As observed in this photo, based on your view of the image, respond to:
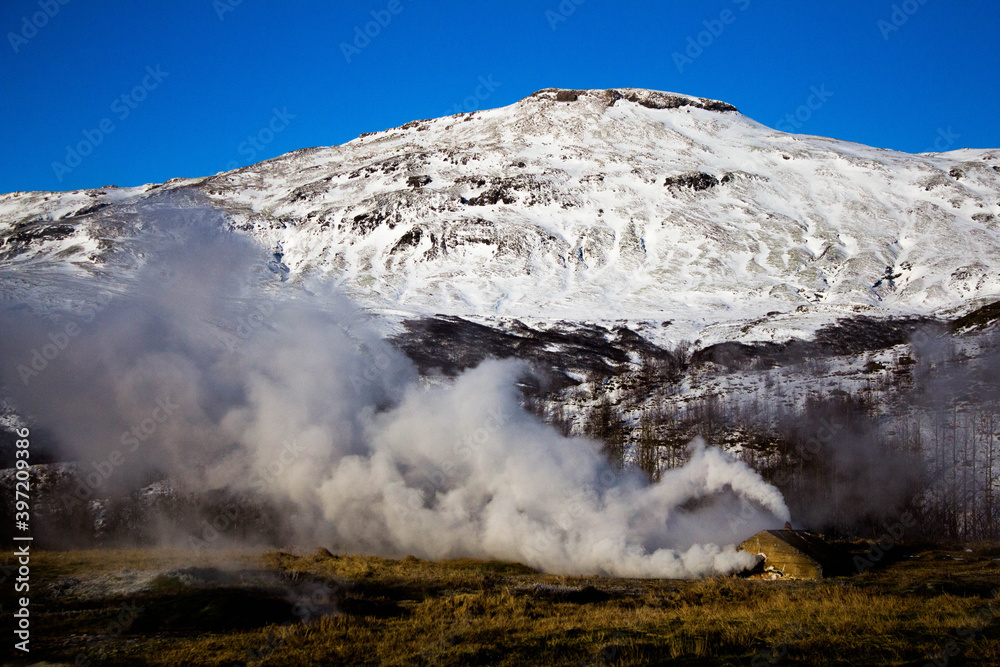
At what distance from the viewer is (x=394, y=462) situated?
5662cm

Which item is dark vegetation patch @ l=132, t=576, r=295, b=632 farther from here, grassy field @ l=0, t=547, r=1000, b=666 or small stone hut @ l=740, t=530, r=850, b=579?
small stone hut @ l=740, t=530, r=850, b=579

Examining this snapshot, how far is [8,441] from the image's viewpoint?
74.6m

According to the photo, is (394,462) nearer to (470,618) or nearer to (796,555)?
(470,618)

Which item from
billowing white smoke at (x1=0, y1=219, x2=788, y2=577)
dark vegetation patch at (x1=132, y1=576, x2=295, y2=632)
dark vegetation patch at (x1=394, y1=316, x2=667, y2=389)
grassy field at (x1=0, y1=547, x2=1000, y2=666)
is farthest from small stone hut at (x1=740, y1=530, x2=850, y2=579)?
dark vegetation patch at (x1=394, y1=316, x2=667, y2=389)

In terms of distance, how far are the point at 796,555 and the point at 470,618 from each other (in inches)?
908

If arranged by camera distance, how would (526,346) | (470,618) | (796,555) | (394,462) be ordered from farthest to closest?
1. (526,346)
2. (394,462)
3. (796,555)
4. (470,618)

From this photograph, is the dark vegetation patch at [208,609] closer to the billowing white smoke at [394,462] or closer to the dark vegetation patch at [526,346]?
the billowing white smoke at [394,462]

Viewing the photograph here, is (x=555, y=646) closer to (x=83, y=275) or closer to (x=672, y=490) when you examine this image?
Answer: (x=672, y=490)

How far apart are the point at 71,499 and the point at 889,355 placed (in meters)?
114

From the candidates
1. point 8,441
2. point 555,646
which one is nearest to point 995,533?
point 555,646

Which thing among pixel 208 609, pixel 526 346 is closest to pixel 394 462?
pixel 208 609

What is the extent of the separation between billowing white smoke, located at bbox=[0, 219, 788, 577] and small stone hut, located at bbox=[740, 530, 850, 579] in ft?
3.97

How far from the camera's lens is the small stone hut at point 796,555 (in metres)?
42.1

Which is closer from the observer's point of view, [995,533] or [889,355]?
[995,533]
